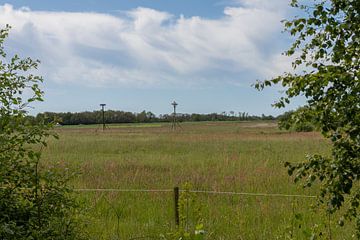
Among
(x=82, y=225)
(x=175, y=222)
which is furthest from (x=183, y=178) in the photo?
(x=82, y=225)

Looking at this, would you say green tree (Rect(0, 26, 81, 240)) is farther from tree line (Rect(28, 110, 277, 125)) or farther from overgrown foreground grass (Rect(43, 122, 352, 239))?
tree line (Rect(28, 110, 277, 125))

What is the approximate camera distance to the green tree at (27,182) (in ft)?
11.6

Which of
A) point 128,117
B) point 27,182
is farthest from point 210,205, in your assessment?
point 128,117

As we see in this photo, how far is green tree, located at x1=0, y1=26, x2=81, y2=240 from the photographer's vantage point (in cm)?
352

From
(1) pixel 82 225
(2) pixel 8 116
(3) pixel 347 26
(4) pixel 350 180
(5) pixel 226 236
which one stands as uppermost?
(3) pixel 347 26

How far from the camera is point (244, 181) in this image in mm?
12172

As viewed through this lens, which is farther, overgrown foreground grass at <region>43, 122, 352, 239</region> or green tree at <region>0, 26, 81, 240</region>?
overgrown foreground grass at <region>43, 122, 352, 239</region>

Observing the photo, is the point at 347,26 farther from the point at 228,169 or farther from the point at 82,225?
the point at 228,169

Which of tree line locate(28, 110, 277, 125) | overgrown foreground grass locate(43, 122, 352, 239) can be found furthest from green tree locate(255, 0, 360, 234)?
tree line locate(28, 110, 277, 125)

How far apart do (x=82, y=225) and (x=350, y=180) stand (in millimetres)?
2491

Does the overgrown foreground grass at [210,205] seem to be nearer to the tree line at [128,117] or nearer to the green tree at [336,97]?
the green tree at [336,97]

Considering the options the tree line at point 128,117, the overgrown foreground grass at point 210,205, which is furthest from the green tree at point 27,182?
the tree line at point 128,117

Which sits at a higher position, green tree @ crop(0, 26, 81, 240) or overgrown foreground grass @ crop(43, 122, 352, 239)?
green tree @ crop(0, 26, 81, 240)

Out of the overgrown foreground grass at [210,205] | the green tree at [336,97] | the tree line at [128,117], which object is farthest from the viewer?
the tree line at [128,117]
